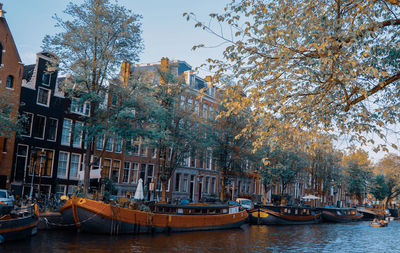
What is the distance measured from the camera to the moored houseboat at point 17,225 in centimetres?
2170

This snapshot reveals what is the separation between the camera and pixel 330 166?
70.4 meters

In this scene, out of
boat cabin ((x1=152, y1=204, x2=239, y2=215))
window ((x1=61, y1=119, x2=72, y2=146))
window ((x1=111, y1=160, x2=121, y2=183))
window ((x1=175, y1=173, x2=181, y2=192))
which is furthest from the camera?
window ((x1=175, y1=173, x2=181, y2=192))

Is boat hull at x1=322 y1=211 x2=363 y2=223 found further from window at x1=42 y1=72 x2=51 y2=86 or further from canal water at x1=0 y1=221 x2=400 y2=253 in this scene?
window at x1=42 y1=72 x2=51 y2=86

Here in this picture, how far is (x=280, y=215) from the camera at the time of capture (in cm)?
5072

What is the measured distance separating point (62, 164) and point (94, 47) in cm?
1511

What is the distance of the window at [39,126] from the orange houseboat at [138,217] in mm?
13630

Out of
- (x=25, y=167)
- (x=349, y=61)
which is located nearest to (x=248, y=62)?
(x=349, y=61)

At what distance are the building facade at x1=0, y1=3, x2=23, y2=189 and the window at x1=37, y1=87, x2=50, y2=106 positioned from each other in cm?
240

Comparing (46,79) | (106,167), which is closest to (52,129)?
(46,79)

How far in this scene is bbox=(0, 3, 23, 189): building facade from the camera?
36719 mm

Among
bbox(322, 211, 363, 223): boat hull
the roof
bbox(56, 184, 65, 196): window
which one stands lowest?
bbox(322, 211, 363, 223): boat hull

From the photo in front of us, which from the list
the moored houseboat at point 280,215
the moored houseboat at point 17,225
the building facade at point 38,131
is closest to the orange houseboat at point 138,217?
the moored houseboat at point 17,225

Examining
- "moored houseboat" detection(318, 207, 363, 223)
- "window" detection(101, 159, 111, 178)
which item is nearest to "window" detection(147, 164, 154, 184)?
"window" detection(101, 159, 111, 178)

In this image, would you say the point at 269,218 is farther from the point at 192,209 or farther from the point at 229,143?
the point at 192,209
